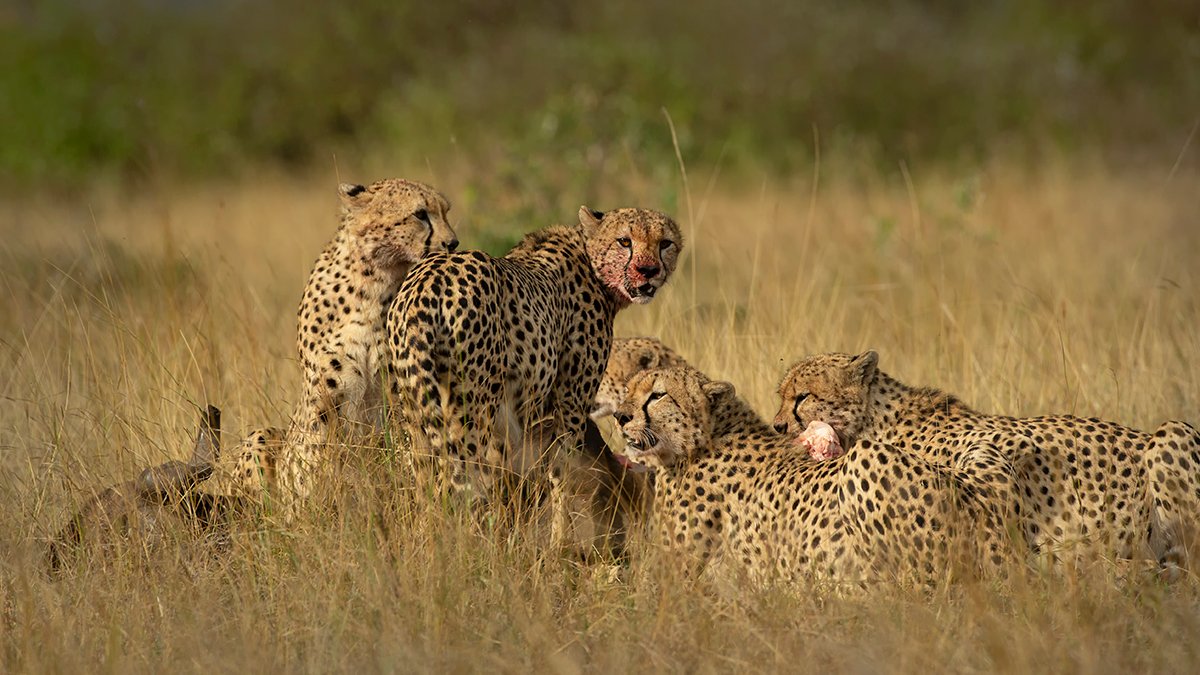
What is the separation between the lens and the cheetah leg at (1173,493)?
14.4 feet

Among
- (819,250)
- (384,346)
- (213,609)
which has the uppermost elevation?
(819,250)

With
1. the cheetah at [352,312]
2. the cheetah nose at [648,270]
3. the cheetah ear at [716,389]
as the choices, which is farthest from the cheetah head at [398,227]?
the cheetah ear at [716,389]

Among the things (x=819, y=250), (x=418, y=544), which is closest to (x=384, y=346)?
(x=418, y=544)

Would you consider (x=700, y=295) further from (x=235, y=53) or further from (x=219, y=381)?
(x=235, y=53)

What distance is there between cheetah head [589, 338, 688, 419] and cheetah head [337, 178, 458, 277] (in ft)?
2.91

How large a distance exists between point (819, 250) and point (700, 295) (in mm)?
958

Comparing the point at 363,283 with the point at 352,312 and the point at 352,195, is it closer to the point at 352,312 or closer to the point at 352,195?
the point at 352,312

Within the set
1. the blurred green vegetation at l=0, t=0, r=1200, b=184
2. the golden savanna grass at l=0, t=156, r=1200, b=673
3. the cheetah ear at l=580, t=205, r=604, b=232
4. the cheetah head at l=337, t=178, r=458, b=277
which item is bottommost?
the golden savanna grass at l=0, t=156, r=1200, b=673

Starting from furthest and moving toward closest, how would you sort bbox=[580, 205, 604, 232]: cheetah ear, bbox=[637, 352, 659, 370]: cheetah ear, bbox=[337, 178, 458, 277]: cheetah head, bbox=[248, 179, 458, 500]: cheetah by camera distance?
bbox=[637, 352, 659, 370]: cheetah ear → bbox=[580, 205, 604, 232]: cheetah ear → bbox=[337, 178, 458, 277]: cheetah head → bbox=[248, 179, 458, 500]: cheetah

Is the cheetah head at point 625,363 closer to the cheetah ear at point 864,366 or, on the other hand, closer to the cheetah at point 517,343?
the cheetah at point 517,343

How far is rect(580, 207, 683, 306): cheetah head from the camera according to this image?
525 centimetres

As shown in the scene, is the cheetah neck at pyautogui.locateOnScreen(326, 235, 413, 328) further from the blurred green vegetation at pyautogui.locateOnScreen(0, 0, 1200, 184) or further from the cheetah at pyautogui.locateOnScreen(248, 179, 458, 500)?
the blurred green vegetation at pyautogui.locateOnScreen(0, 0, 1200, 184)

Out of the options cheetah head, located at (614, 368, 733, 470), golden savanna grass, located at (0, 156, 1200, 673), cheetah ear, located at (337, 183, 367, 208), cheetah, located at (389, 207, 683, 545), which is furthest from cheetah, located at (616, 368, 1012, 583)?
cheetah ear, located at (337, 183, 367, 208)

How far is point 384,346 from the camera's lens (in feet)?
15.7
